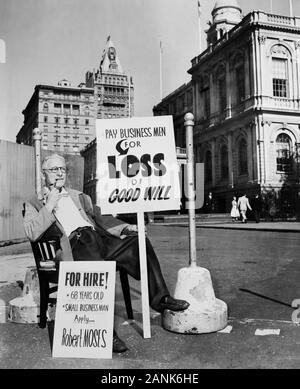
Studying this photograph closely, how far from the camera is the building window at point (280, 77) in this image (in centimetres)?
3353

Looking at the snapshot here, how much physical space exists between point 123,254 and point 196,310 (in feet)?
2.44

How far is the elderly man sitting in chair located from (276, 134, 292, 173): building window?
3132cm

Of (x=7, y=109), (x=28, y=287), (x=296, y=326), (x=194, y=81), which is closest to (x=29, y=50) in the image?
(x=7, y=109)

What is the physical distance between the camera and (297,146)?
33781 millimetres

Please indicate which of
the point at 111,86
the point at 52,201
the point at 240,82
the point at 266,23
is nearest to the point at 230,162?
the point at 240,82

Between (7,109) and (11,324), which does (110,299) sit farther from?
(7,109)

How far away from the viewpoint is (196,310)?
3.50 meters

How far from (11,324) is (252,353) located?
2.18m

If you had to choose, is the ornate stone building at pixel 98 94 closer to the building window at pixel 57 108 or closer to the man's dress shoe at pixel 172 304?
the building window at pixel 57 108

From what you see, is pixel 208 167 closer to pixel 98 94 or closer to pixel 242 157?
pixel 242 157

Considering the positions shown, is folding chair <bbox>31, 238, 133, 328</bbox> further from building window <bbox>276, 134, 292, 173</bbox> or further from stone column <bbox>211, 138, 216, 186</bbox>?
stone column <bbox>211, 138, 216, 186</bbox>

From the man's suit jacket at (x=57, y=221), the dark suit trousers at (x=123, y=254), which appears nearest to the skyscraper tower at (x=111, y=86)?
the man's suit jacket at (x=57, y=221)

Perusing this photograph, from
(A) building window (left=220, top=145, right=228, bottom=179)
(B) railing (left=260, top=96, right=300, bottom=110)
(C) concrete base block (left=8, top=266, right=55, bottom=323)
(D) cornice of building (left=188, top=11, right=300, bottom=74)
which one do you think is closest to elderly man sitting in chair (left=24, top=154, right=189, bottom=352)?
A: (C) concrete base block (left=8, top=266, right=55, bottom=323)

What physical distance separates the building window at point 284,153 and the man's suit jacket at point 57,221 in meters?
31.2
